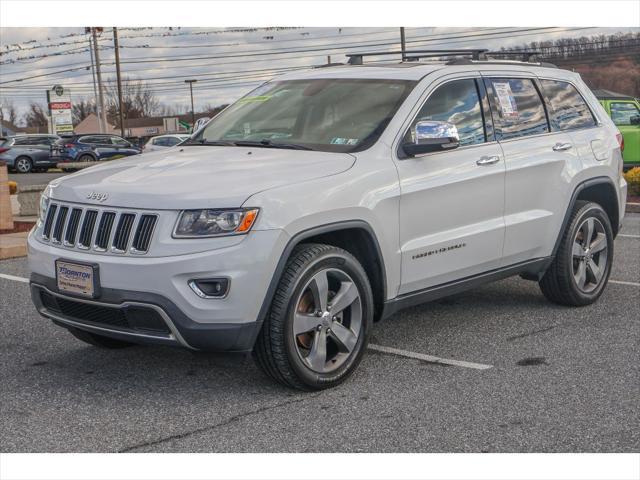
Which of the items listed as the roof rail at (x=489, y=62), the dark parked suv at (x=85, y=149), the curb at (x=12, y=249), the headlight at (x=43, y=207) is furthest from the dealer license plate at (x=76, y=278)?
the dark parked suv at (x=85, y=149)

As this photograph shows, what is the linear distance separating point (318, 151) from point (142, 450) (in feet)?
6.94

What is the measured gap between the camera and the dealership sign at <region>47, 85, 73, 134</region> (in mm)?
67688

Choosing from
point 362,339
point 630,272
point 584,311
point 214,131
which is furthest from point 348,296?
point 630,272

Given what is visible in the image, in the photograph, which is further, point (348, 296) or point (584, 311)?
point (584, 311)

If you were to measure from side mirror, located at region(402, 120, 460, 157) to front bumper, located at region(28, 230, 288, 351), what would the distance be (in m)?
1.21

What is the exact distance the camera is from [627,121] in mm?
19109

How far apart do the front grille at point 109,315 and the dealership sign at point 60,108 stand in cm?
6554

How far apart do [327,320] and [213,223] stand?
0.90m

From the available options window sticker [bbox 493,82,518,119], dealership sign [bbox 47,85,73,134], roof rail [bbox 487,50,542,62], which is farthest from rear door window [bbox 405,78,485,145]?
dealership sign [bbox 47,85,73,134]

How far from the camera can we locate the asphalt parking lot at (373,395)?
4316 millimetres

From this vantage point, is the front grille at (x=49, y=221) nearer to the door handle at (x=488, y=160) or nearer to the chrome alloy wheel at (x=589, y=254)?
the door handle at (x=488, y=160)

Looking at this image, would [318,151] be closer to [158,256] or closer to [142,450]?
[158,256]

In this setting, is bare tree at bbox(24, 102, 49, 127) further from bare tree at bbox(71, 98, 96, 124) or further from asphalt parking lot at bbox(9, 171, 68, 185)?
asphalt parking lot at bbox(9, 171, 68, 185)

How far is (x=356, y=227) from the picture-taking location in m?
5.16
